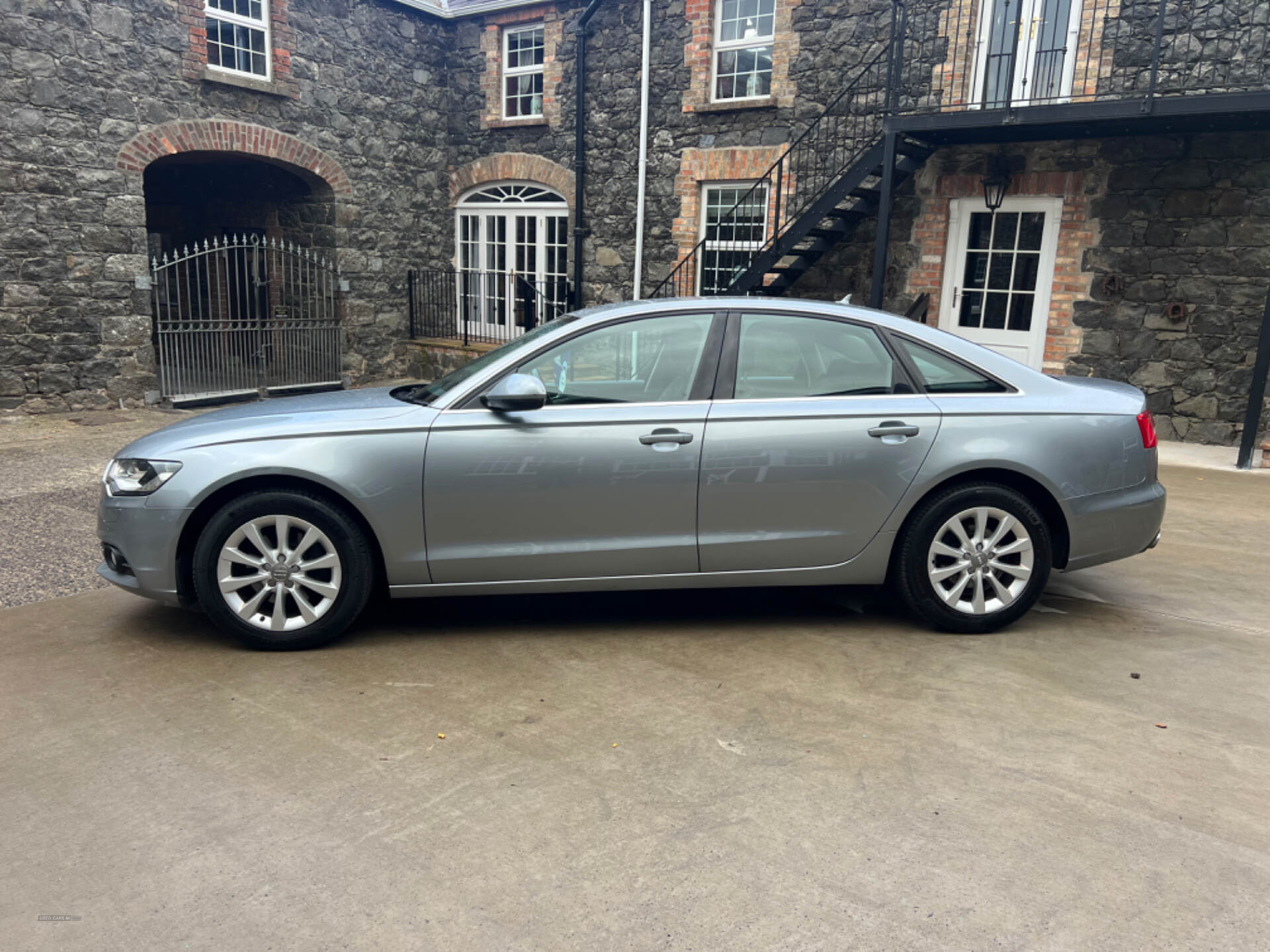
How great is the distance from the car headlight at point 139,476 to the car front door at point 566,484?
112 cm

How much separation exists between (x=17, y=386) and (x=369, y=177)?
5.56 meters

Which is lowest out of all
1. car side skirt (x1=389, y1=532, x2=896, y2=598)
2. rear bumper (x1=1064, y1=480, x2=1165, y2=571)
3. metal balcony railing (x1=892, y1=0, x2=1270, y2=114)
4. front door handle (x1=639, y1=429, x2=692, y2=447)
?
car side skirt (x1=389, y1=532, x2=896, y2=598)

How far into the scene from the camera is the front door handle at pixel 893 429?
14.4ft

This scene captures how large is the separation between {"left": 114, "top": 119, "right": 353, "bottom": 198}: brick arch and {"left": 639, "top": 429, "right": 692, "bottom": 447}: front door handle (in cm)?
930

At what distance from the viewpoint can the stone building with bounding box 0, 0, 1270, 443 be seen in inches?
381

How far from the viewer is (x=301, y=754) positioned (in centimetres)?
332

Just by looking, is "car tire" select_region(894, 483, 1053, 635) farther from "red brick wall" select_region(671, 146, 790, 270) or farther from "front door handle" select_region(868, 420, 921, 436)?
"red brick wall" select_region(671, 146, 790, 270)

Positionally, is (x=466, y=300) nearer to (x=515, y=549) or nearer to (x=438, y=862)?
(x=515, y=549)

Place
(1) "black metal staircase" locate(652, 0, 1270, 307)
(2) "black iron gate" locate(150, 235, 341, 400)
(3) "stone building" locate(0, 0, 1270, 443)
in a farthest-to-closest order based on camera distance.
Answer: (2) "black iron gate" locate(150, 235, 341, 400), (3) "stone building" locate(0, 0, 1270, 443), (1) "black metal staircase" locate(652, 0, 1270, 307)

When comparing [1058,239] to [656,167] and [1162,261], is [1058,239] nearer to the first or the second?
[1162,261]

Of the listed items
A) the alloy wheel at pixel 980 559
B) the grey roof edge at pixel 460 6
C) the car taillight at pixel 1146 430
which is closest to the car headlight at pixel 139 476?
the alloy wheel at pixel 980 559

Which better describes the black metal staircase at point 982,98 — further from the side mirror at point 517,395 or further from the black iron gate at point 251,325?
the side mirror at point 517,395

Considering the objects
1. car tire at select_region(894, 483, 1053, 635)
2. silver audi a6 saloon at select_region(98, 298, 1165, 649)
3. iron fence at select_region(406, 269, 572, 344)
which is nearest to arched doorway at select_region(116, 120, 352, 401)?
iron fence at select_region(406, 269, 572, 344)

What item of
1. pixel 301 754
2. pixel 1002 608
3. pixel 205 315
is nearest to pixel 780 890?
pixel 301 754
